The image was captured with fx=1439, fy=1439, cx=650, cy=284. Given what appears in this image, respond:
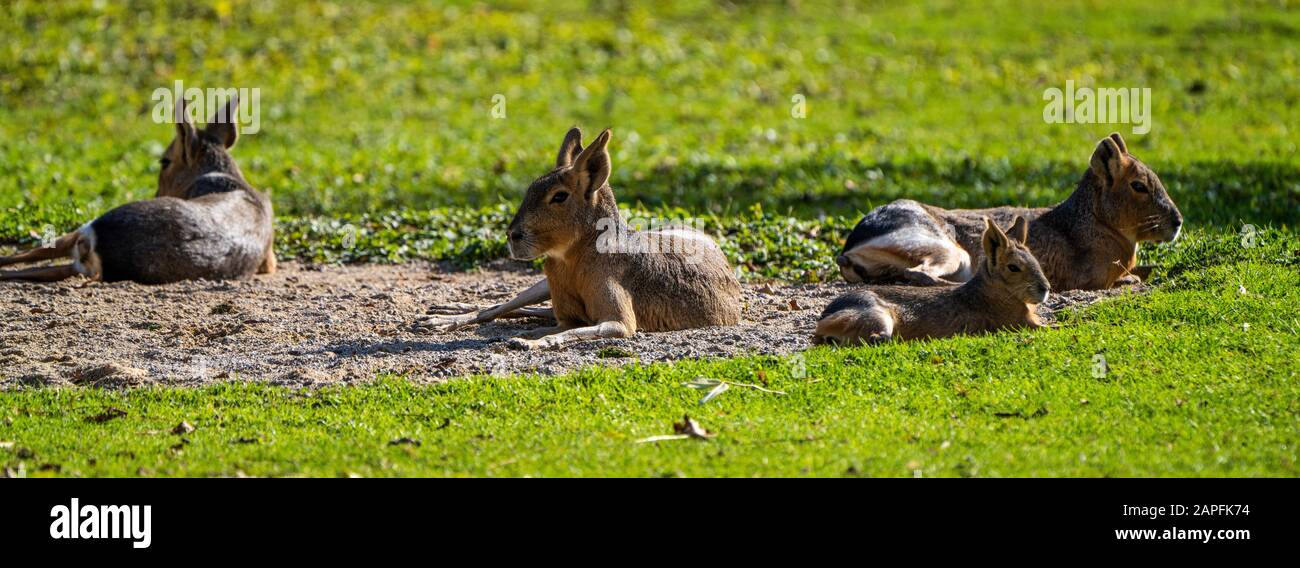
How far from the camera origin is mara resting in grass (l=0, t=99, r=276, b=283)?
9.48 meters

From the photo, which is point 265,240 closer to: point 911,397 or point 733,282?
point 733,282

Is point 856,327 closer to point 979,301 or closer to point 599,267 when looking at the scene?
point 979,301

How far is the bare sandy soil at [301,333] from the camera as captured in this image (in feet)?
23.8

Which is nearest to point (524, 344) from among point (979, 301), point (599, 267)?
point (599, 267)

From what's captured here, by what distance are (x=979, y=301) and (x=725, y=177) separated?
5.99 m

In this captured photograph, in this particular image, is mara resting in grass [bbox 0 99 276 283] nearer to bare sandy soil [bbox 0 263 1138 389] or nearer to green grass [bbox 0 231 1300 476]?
bare sandy soil [bbox 0 263 1138 389]

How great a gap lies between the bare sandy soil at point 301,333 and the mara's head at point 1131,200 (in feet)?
2.42

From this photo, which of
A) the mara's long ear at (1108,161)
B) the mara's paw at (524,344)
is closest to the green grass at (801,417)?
the mara's paw at (524,344)

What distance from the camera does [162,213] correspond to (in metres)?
9.74

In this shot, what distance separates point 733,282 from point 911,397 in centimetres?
219

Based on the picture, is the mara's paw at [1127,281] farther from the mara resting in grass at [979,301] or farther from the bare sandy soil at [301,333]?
the mara resting in grass at [979,301]

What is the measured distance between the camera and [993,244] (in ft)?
25.1

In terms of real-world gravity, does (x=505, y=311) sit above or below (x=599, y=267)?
below

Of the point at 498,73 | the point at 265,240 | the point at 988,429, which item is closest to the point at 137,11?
the point at 498,73
